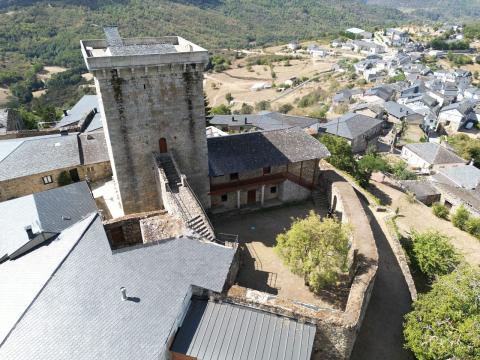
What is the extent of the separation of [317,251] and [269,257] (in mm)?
5861

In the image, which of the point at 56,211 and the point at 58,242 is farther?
the point at 56,211

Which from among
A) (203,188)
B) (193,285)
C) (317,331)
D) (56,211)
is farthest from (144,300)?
(203,188)

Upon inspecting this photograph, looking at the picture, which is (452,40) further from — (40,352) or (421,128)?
(40,352)

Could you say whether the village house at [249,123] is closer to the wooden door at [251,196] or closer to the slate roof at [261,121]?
the slate roof at [261,121]

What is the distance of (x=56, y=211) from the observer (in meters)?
21.9

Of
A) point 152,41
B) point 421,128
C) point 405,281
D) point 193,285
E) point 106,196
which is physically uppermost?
point 152,41

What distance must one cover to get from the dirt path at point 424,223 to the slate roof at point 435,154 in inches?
1076

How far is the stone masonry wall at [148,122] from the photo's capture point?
23156 mm

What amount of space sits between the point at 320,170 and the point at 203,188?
1223 centimetres

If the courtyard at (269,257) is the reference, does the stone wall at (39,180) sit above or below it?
above

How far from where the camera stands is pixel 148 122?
2491cm

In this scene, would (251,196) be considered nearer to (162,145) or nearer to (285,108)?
(162,145)

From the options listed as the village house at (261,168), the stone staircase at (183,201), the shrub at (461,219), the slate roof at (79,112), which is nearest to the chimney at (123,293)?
the stone staircase at (183,201)

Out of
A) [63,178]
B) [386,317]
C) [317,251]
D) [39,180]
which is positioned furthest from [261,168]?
[39,180]
